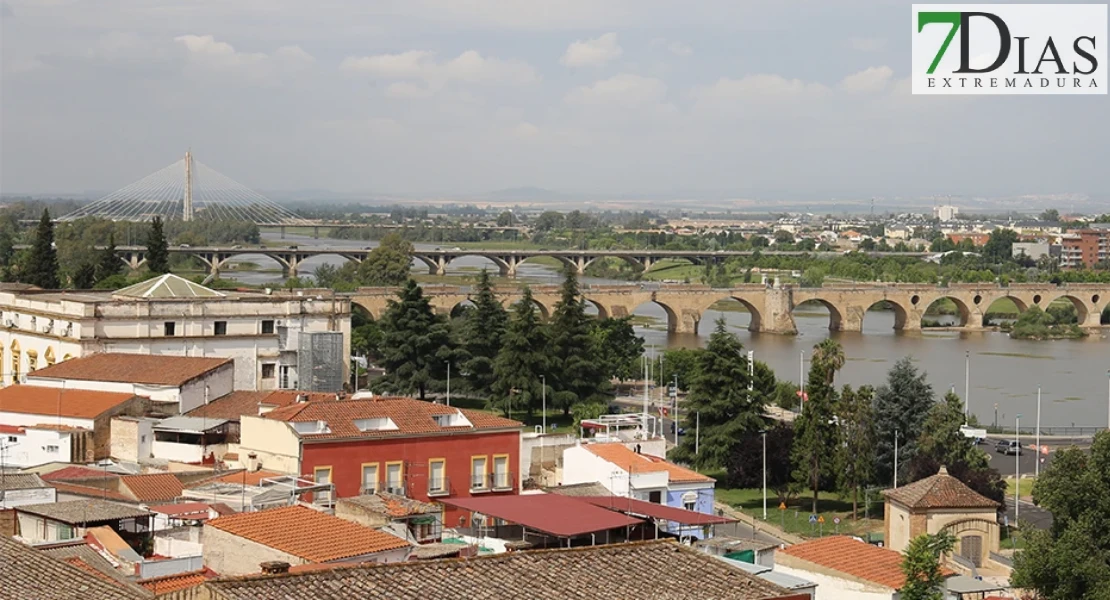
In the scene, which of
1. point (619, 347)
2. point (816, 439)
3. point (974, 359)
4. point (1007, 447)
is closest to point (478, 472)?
point (816, 439)

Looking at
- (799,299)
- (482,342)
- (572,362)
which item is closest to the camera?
(572,362)

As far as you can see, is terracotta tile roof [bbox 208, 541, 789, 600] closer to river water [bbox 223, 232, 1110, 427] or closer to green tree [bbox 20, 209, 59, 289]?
river water [bbox 223, 232, 1110, 427]

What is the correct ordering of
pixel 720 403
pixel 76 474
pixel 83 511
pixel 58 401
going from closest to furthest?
pixel 83 511, pixel 76 474, pixel 58 401, pixel 720 403

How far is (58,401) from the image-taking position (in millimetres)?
24266

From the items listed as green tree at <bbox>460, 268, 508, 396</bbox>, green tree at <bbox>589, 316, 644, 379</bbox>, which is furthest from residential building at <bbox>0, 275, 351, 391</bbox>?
green tree at <bbox>589, 316, 644, 379</bbox>

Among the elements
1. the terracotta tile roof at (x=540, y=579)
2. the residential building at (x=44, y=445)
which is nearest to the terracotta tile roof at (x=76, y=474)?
the residential building at (x=44, y=445)

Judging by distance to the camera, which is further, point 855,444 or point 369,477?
point 855,444

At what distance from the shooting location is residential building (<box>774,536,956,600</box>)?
45.5 ft

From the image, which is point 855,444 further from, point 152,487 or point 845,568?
point 845,568

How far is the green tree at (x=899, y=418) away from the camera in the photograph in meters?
30.8

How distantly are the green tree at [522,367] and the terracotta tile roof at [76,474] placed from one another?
18000mm

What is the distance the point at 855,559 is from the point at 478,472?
707 cm

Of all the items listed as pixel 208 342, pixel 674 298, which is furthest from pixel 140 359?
pixel 674 298

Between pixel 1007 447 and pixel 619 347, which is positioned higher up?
pixel 619 347
